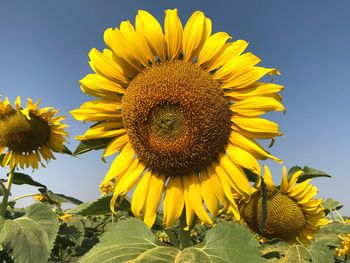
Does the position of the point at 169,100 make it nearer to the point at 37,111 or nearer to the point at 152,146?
the point at 152,146

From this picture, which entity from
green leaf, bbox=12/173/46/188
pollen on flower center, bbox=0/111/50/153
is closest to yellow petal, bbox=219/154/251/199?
green leaf, bbox=12/173/46/188

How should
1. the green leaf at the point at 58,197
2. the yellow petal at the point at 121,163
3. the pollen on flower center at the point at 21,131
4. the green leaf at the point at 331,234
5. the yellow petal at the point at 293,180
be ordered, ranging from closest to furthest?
the yellow petal at the point at 121,163, the yellow petal at the point at 293,180, the green leaf at the point at 331,234, the green leaf at the point at 58,197, the pollen on flower center at the point at 21,131

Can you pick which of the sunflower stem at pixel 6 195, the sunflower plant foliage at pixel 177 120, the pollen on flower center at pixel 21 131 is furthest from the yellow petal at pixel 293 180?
the pollen on flower center at pixel 21 131

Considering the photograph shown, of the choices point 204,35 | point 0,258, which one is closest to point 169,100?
point 204,35

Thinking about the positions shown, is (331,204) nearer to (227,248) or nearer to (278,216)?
(278,216)

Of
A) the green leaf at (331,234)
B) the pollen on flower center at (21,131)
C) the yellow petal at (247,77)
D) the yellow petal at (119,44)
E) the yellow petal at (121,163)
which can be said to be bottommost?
the green leaf at (331,234)

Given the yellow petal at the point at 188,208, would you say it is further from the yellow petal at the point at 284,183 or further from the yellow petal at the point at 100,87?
the yellow petal at the point at 284,183
